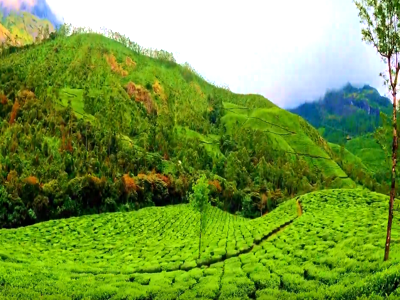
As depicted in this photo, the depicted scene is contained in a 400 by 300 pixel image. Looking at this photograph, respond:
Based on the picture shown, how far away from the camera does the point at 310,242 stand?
33.5 meters

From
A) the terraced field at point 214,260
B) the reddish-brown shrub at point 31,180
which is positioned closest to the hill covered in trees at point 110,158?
the reddish-brown shrub at point 31,180

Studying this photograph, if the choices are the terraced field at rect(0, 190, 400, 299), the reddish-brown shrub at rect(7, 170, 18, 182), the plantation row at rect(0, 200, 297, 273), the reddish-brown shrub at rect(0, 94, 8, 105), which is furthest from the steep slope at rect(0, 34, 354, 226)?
the terraced field at rect(0, 190, 400, 299)

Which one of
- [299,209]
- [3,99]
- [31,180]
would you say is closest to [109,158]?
[31,180]

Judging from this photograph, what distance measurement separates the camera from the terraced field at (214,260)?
20628 millimetres

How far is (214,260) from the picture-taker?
33.3 m

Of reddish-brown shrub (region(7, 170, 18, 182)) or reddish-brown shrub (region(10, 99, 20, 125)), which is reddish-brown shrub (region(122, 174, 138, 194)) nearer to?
reddish-brown shrub (region(7, 170, 18, 182))

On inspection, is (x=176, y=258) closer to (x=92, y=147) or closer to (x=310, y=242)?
(x=310, y=242)

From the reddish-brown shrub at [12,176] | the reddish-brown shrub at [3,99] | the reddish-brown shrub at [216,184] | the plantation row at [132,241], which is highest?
the reddish-brown shrub at [3,99]

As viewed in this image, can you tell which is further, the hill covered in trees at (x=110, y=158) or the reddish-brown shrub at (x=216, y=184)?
the reddish-brown shrub at (x=216, y=184)

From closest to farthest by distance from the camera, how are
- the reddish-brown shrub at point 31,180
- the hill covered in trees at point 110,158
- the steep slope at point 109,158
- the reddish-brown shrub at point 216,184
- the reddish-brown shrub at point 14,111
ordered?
the reddish-brown shrub at point 31,180 < the hill covered in trees at point 110,158 < the steep slope at point 109,158 < the reddish-brown shrub at point 14,111 < the reddish-brown shrub at point 216,184

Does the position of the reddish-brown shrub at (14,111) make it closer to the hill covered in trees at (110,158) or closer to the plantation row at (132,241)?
the hill covered in trees at (110,158)

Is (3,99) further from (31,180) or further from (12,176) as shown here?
(31,180)

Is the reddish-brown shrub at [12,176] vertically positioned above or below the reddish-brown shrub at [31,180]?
above

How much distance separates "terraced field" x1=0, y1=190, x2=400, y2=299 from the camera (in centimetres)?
2063
